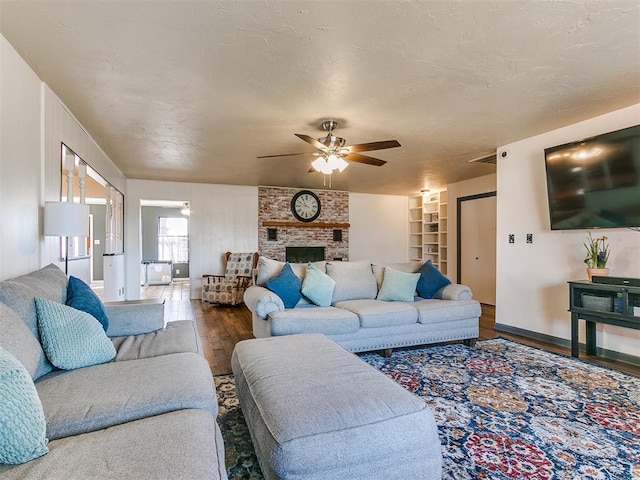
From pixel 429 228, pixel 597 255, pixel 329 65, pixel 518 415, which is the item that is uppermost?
pixel 329 65

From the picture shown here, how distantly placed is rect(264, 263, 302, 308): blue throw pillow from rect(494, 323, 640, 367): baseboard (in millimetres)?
2682

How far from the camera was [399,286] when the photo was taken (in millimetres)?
3760

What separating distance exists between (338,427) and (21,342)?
133 centimetres

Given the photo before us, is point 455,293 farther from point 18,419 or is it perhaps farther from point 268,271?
point 18,419

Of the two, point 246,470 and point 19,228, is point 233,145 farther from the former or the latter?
point 246,470

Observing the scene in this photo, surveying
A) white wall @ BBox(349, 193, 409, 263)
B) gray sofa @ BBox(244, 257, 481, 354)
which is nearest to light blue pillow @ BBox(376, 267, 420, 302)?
gray sofa @ BBox(244, 257, 481, 354)

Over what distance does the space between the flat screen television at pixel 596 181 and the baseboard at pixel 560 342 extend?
122 cm

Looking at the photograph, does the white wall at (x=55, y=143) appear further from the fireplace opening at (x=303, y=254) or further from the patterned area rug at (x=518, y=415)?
the fireplace opening at (x=303, y=254)

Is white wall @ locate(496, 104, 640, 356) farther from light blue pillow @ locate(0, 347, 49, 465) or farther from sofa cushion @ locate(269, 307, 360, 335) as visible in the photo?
light blue pillow @ locate(0, 347, 49, 465)

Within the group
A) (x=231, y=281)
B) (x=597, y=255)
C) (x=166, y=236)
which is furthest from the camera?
(x=166, y=236)

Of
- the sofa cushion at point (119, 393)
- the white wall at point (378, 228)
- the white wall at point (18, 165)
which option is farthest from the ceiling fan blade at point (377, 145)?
the white wall at point (378, 228)

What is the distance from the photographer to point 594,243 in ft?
10.8

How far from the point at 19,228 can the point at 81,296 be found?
70 cm

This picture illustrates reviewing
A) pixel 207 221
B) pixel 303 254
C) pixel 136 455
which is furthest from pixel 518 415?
pixel 207 221
